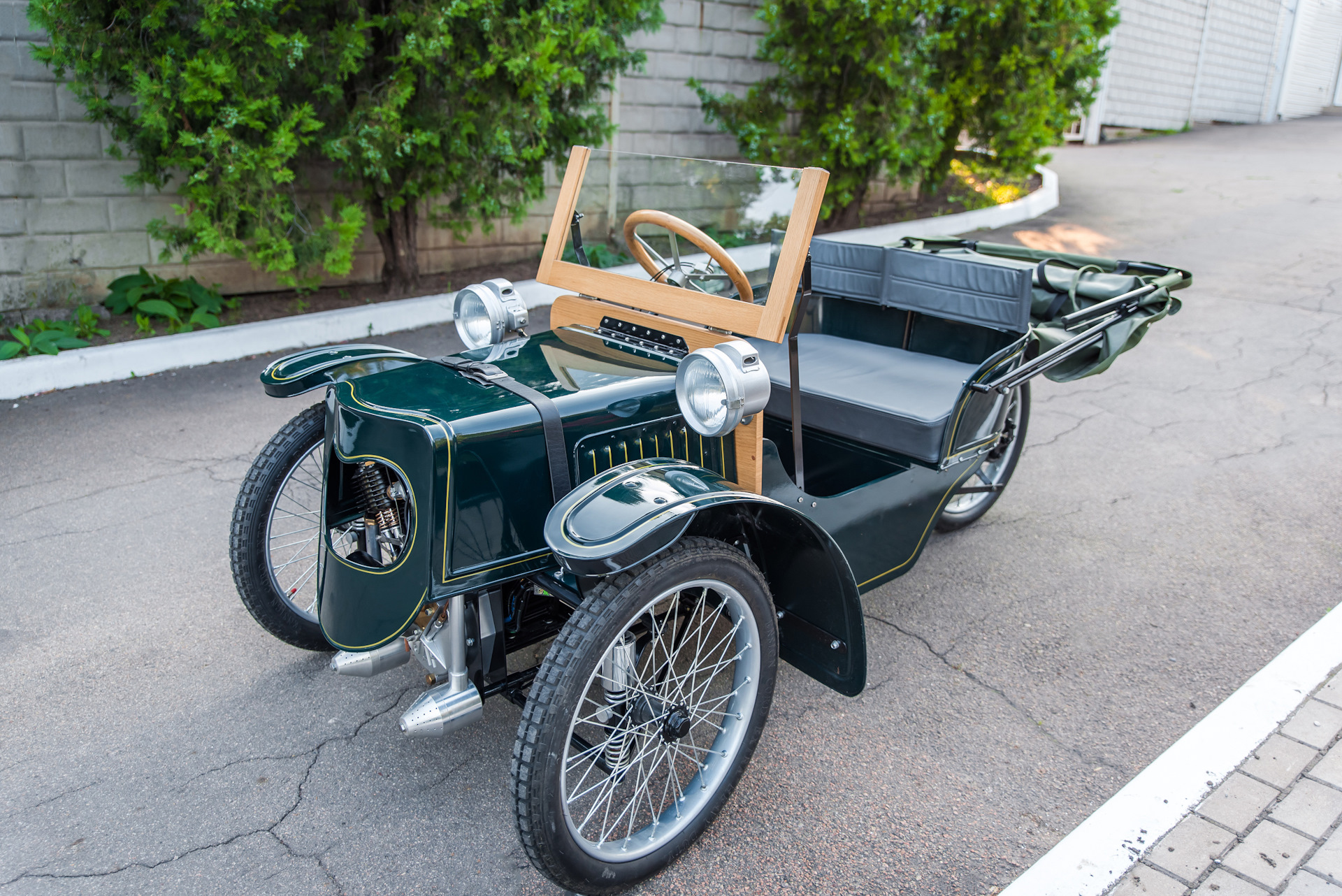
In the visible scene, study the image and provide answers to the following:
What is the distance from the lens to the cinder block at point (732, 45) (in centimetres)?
834

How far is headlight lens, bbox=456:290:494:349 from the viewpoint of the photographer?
8.89 feet

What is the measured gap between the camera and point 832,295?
3650 millimetres

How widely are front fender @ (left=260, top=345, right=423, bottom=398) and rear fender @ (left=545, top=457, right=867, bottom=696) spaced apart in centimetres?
88

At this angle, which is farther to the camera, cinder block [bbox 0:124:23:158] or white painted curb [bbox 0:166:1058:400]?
cinder block [bbox 0:124:23:158]

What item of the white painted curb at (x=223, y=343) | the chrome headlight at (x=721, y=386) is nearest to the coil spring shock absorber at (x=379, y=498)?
the chrome headlight at (x=721, y=386)

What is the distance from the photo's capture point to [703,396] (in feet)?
6.92

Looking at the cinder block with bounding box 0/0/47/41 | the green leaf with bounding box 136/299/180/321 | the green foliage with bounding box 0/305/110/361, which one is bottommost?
the green foliage with bounding box 0/305/110/361

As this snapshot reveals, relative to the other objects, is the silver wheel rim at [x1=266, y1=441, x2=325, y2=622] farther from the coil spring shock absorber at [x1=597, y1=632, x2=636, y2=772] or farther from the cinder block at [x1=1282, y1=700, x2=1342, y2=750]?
the cinder block at [x1=1282, y1=700, x2=1342, y2=750]

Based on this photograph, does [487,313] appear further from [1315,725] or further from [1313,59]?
[1313,59]

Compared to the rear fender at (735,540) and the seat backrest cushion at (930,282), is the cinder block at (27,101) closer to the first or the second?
the seat backrest cushion at (930,282)

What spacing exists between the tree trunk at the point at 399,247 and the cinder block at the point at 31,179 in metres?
1.86

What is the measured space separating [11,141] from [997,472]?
5.79 m

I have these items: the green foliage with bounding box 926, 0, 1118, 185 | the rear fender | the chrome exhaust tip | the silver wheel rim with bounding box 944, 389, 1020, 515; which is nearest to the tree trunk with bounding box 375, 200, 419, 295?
the silver wheel rim with bounding box 944, 389, 1020, 515

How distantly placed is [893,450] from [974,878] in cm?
130
